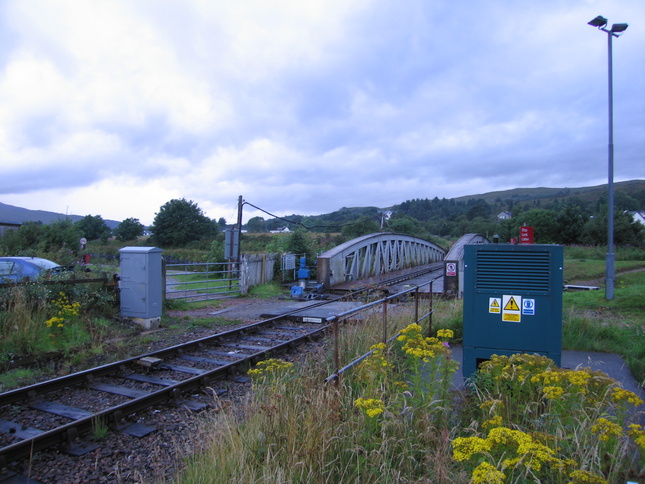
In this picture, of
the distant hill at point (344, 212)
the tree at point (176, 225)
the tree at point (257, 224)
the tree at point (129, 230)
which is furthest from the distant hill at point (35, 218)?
the tree at point (257, 224)

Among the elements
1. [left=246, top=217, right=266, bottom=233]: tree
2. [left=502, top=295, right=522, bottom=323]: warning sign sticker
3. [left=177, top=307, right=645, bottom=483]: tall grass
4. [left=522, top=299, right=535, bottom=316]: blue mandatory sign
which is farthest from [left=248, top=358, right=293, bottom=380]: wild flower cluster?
[left=246, top=217, right=266, bottom=233]: tree

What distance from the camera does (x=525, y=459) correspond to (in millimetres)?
2732

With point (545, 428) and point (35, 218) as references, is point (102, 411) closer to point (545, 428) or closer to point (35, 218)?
point (545, 428)

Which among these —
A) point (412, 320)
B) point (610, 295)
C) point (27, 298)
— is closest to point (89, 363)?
point (27, 298)

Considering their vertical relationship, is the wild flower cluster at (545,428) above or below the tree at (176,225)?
below

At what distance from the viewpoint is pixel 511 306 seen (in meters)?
4.80

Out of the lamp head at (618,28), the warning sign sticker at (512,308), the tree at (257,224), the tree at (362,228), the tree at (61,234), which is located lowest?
the warning sign sticker at (512,308)

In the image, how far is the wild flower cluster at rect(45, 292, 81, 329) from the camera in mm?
8297

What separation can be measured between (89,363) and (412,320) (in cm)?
528

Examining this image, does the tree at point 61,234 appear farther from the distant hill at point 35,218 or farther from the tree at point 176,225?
the tree at point 176,225

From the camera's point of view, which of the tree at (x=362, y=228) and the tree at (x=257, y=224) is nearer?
the tree at (x=362, y=228)

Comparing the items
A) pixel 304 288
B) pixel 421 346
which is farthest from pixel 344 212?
pixel 421 346

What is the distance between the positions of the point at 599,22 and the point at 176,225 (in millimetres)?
59624

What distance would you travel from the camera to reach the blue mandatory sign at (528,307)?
4.73 m
